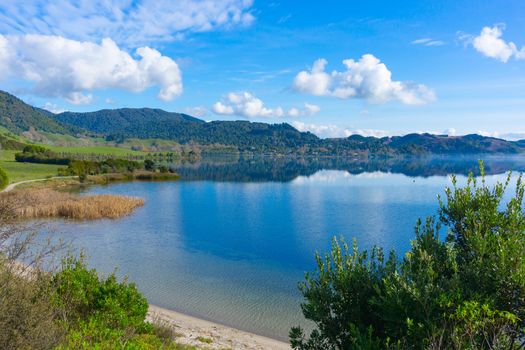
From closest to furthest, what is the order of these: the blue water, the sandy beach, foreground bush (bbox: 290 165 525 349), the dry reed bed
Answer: foreground bush (bbox: 290 165 525 349) < the sandy beach < the blue water < the dry reed bed

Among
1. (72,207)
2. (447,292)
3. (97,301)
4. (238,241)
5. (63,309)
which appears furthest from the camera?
(72,207)

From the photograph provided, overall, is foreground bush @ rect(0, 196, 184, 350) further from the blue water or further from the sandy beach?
the blue water

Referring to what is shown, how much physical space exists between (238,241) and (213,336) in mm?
22559

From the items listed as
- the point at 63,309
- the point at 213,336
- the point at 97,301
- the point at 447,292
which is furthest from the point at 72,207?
the point at 447,292

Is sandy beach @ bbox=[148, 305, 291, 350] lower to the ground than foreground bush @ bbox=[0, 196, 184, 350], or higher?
lower

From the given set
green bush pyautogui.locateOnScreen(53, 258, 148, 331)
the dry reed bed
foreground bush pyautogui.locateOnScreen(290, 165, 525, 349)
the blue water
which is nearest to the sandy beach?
the blue water

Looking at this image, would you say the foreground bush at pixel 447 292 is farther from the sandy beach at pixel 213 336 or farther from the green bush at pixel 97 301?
the sandy beach at pixel 213 336

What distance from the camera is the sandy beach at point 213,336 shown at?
17.4 m

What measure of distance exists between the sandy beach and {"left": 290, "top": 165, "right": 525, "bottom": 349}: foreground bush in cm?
731

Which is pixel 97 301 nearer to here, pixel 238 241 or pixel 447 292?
pixel 447 292

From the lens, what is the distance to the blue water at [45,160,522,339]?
24.7 metres

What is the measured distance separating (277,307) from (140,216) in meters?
34.6

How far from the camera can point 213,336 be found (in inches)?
738

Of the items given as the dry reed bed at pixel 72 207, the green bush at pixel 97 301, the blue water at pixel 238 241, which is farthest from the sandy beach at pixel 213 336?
the dry reed bed at pixel 72 207
